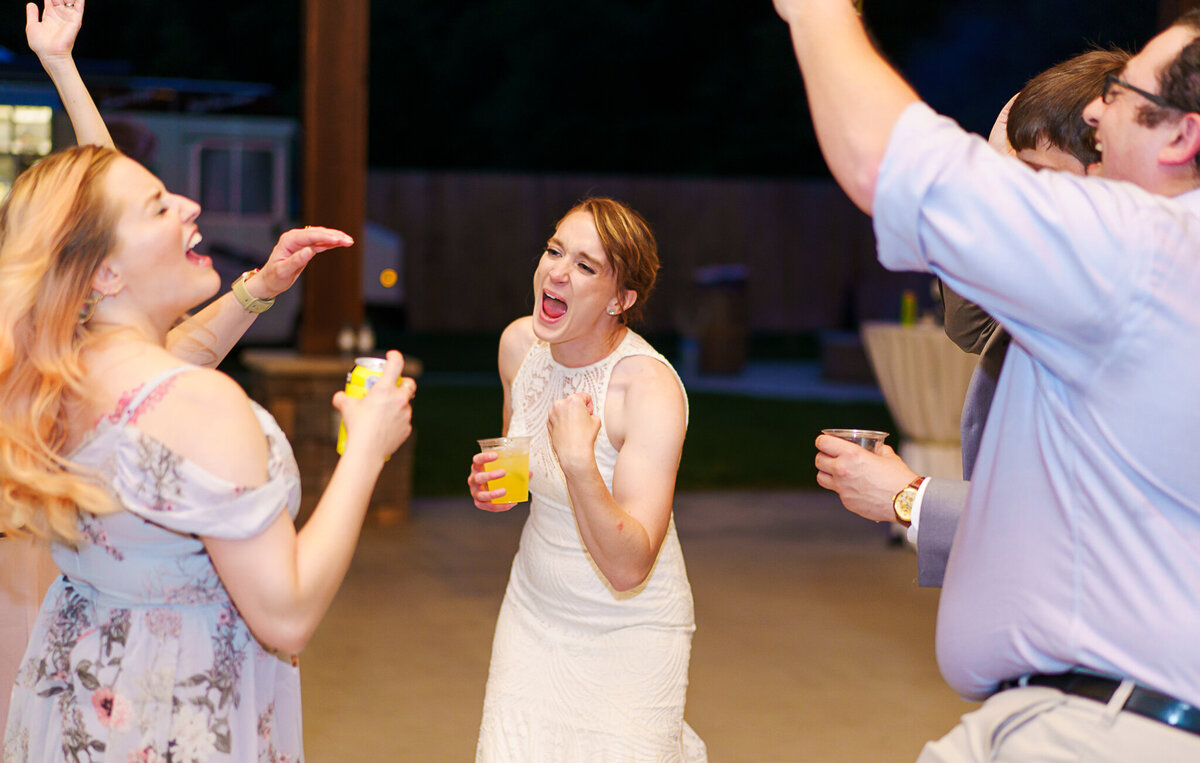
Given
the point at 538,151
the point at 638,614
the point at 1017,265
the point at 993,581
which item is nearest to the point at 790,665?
the point at 638,614

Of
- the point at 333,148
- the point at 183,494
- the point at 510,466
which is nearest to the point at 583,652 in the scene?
the point at 510,466

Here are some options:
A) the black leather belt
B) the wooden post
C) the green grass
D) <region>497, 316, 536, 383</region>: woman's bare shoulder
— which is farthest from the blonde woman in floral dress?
the green grass

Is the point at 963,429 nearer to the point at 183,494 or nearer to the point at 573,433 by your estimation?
the point at 573,433

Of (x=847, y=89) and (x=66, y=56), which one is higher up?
(x=847, y=89)

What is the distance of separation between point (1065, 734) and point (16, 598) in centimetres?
229

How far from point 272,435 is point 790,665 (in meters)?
3.55

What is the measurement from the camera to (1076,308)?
1292 millimetres

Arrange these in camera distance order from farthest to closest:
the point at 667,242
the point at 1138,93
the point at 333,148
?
the point at 667,242
the point at 333,148
the point at 1138,93

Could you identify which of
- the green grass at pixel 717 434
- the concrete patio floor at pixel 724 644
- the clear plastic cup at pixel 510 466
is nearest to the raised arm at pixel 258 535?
the clear plastic cup at pixel 510 466

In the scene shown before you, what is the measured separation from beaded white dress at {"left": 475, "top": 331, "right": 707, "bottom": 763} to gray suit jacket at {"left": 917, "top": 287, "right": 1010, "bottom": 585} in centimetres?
78

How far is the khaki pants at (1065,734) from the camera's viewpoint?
53.9 inches

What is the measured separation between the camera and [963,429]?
1886mm

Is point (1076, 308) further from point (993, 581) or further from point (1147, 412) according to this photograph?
point (993, 581)

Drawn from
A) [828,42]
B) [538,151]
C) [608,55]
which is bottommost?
[538,151]
